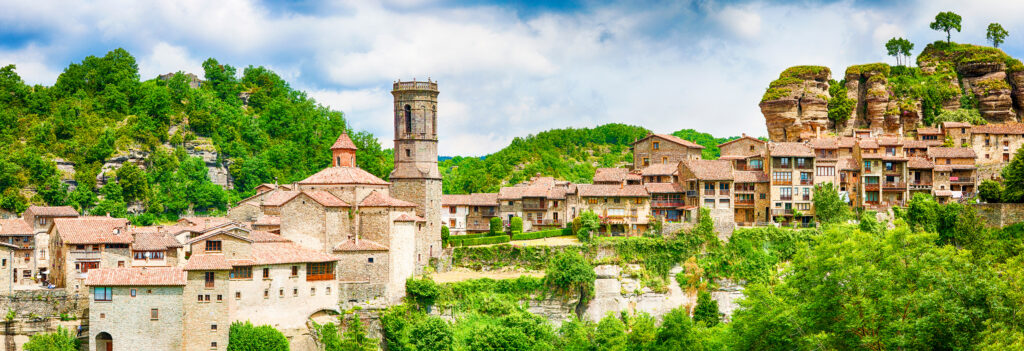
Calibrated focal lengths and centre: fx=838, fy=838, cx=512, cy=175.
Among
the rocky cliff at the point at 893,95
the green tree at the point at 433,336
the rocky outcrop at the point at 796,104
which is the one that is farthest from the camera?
the rocky cliff at the point at 893,95

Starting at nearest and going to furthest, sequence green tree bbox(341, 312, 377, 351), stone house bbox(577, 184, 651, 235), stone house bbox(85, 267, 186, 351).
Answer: stone house bbox(85, 267, 186, 351)
green tree bbox(341, 312, 377, 351)
stone house bbox(577, 184, 651, 235)

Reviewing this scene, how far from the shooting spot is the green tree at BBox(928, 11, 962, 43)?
8662cm

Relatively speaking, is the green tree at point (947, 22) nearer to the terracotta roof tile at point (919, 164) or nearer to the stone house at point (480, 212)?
the terracotta roof tile at point (919, 164)

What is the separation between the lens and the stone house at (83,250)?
48188mm

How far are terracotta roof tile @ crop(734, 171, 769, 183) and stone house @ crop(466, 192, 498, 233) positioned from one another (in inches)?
753

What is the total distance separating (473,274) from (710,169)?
64.1 ft

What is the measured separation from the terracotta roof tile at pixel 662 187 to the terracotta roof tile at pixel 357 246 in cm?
2192

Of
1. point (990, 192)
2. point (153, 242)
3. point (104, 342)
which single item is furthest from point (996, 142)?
point (104, 342)

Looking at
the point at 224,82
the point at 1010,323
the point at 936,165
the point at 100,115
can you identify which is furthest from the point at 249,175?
the point at 1010,323

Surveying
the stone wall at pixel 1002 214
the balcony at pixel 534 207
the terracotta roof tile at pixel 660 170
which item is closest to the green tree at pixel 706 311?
the terracotta roof tile at pixel 660 170

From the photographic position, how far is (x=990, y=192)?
2258 inches

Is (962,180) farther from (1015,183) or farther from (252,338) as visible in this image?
(252,338)

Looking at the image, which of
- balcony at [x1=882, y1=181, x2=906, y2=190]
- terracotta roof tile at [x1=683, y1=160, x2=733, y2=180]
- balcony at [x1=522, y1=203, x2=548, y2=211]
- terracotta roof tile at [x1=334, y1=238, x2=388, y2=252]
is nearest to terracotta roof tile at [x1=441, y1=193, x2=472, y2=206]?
balcony at [x1=522, y1=203, x2=548, y2=211]

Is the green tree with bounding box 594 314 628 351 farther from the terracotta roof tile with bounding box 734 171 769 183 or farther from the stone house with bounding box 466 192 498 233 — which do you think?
the stone house with bounding box 466 192 498 233
